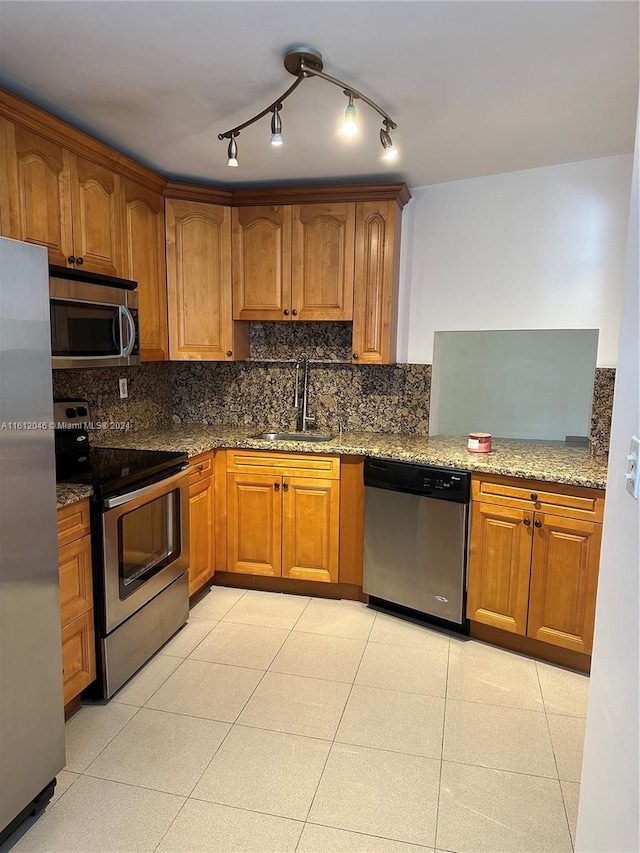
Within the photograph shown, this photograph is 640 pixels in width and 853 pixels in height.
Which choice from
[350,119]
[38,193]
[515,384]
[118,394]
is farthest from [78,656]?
[515,384]

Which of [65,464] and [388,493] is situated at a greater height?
[65,464]

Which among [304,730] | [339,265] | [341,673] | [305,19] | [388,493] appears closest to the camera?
[305,19]

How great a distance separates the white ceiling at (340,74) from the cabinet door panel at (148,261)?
0.25 metres

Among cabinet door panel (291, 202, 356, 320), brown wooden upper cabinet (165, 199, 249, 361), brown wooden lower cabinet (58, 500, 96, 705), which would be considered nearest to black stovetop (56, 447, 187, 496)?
brown wooden lower cabinet (58, 500, 96, 705)

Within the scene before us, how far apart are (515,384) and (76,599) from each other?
123 inches

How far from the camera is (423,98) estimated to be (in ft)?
7.18

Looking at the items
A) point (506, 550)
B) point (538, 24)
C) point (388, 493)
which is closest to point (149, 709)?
point (388, 493)

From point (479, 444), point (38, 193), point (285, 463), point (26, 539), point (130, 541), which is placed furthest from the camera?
point (285, 463)

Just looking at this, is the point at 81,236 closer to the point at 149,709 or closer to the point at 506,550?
the point at 149,709

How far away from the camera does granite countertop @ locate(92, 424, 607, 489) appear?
258 cm

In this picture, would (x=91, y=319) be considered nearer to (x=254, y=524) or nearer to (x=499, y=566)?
(x=254, y=524)

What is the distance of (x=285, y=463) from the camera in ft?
10.4

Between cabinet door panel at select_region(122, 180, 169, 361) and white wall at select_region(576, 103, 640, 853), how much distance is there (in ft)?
8.11

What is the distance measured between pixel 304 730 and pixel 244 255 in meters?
2.56
